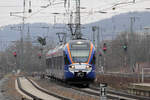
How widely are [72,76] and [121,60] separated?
77998 millimetres

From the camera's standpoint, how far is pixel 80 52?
104 feet

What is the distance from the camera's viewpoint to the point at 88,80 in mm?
31516

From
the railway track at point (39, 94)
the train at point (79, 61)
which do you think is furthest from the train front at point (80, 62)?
the railway track at point (39, 94)

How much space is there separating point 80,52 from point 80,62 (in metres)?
0.98

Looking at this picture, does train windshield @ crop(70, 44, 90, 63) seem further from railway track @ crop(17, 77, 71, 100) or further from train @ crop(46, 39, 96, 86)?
railway track @ crop(17, 77, 71, 100)

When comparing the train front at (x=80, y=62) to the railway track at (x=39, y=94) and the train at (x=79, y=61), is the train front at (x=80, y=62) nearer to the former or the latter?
the train at (x=79, y=61)

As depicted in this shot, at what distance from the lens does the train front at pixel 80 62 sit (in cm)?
3105

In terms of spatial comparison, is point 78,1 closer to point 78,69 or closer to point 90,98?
point 78,69

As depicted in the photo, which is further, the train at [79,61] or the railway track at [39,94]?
the train at [79,61]

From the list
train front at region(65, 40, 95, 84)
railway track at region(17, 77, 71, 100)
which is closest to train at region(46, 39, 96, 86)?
train front at region(65, 40, 95, 84)

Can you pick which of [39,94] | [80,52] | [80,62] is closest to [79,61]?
[80,62]

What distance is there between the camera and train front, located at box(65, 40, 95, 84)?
3105 cm

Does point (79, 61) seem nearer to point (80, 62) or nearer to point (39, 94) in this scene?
point (80, 62)

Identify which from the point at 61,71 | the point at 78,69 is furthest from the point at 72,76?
the point at 61,71
